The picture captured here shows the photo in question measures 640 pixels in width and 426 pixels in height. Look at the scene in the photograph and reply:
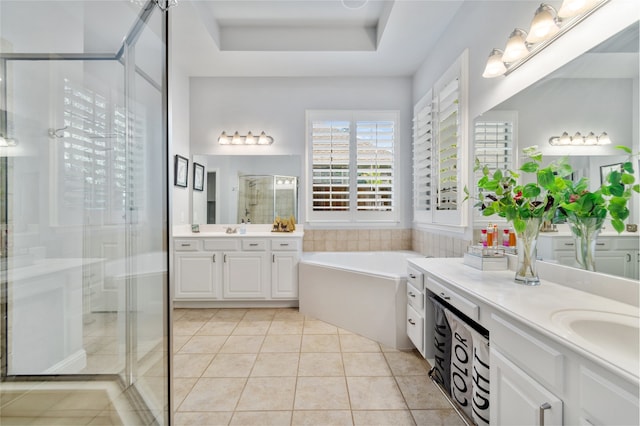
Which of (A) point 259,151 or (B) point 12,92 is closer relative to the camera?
(B) point 12,92

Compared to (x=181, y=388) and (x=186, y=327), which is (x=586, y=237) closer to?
(x=181, y=388)

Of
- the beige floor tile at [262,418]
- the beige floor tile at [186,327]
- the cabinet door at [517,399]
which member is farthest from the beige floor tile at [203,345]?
the cabinet door at [517,399]

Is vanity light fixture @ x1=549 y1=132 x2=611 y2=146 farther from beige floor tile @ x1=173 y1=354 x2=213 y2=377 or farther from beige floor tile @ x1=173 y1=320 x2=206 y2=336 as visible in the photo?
beige floor tile @ x1=173 y1=320 x2=206 y2=336

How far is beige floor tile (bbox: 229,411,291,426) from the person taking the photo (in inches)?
61.6

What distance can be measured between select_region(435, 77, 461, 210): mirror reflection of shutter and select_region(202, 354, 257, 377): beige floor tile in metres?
2.11

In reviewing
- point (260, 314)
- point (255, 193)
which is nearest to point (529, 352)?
point (260, 314)

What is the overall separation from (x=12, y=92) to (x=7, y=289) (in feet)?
2.20

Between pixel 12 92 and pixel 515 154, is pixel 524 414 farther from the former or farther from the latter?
pixel 12 92

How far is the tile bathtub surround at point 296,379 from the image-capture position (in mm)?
1624

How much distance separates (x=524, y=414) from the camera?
0.98 meters

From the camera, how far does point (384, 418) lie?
160cm

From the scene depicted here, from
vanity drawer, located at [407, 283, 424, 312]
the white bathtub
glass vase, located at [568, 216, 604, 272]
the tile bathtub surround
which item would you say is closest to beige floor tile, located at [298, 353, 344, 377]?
the tile bathtub surround

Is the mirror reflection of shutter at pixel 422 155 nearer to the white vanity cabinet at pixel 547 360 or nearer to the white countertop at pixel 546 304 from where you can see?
the white countertop at pixel 546 304

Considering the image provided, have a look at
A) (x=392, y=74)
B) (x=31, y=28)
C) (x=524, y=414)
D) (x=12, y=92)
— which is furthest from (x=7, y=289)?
(x=392, y=74)
